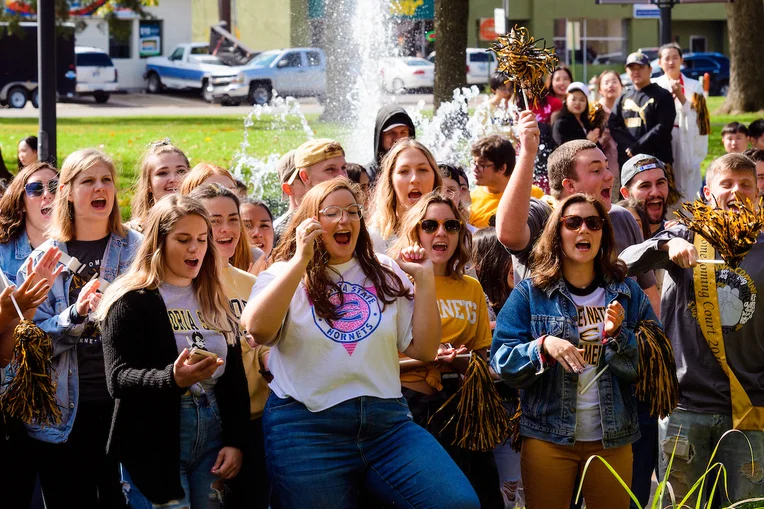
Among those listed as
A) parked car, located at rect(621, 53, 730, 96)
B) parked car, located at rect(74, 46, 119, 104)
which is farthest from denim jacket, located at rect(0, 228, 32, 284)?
parked car, located at rect(621, 53, 730, 96)

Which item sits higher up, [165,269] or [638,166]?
[638,166]

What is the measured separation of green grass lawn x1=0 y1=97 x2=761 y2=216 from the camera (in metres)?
16.8

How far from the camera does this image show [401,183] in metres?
5.57

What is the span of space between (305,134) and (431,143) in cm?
490

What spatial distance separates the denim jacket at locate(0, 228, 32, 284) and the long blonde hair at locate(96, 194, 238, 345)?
42.9 inches

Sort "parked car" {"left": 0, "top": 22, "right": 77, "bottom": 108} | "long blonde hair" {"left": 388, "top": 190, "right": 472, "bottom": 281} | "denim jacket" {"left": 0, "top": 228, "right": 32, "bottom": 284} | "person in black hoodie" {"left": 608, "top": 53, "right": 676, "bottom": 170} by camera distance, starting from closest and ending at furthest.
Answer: "long blonde hair" {"left": 388, "top": 190, "right": 472, "bottom": 281}, "denim jacket" {"left": 0, "top": 228, "right": 32, "bottom": 284}, "person in black hoodie" {"left": 608, "top": 53, "right": 676, "bottom": 170}, "parked car" {"left": 0, "top": 22, "right": 77, "bottom": 108}

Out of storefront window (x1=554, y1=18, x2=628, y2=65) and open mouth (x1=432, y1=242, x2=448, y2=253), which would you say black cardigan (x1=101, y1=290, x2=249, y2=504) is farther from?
storefront window (x1=554, y1=18, x2=628, y2=65)

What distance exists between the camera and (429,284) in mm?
4512

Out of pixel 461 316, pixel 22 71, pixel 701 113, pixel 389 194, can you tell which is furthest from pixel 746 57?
pixel 461 316

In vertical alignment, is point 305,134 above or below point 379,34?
below

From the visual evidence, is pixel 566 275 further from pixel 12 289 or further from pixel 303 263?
pixel 12 289

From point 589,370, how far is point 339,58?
15930mm

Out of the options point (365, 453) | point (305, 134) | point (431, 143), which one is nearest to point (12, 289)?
point (365, 453)

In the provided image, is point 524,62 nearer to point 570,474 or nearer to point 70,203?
point 570,474
